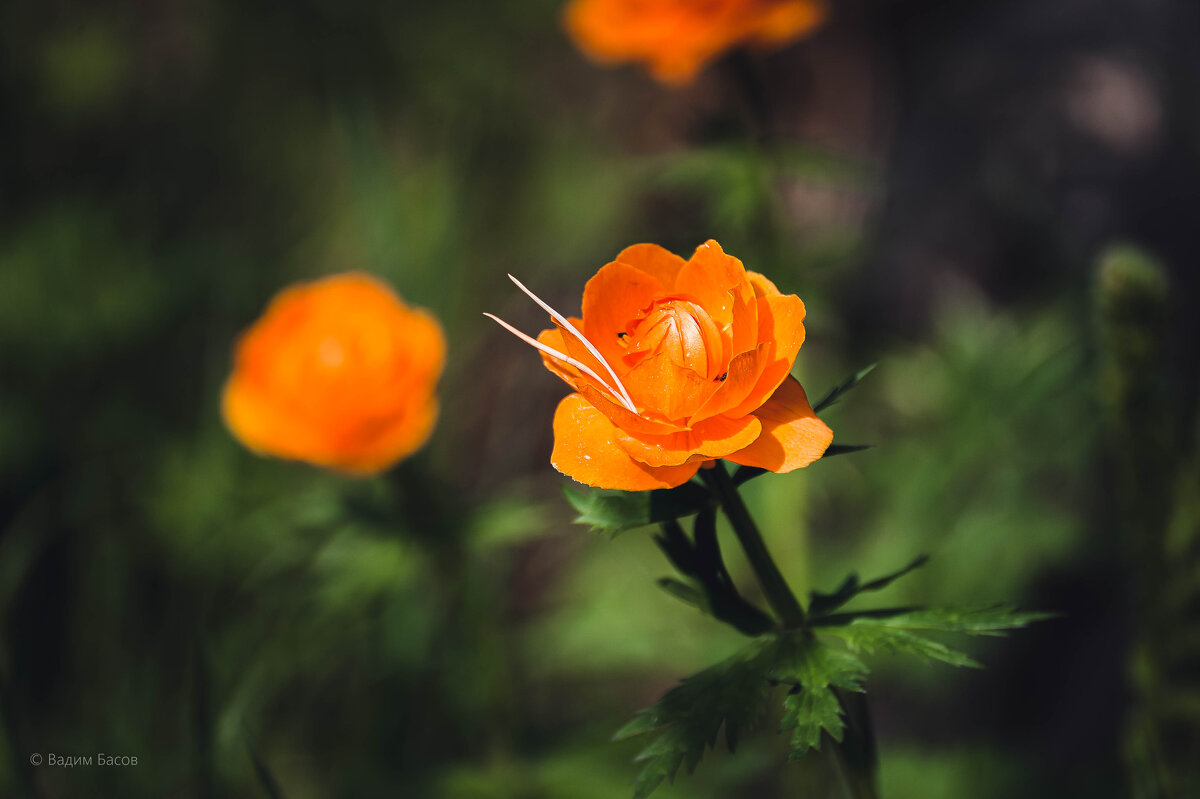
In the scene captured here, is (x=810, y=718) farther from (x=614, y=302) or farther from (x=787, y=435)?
(x=614, y=302)

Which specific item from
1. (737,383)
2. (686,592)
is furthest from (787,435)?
(686,592)

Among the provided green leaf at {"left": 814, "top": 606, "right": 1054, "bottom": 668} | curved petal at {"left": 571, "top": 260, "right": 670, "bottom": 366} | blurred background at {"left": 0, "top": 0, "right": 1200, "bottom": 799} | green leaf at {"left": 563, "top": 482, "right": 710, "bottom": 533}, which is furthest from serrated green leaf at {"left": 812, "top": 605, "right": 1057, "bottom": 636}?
blurred background at {"left": 0, "top": 0, "right": 1200, "bottom": 799}

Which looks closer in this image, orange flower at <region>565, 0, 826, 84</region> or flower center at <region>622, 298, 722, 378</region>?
flower center at <region>622, 298, 722, 378</region>

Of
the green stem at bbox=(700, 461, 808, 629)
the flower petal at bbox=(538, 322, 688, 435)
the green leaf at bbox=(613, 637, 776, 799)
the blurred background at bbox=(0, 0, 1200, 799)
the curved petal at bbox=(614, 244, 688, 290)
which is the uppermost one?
the curved petal at bbox=(614, 244, 688, 290)

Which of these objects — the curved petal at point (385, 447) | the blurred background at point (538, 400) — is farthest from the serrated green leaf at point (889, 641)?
the curved petal at point (385, 447)

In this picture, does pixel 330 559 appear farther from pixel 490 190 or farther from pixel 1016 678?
pixel 490 190

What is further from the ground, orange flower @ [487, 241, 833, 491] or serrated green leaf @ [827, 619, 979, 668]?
orange flower @ [487, 241, 833, 491]

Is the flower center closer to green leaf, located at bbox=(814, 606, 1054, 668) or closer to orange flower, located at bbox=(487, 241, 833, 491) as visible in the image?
orange flower, located at bbox=(487, 241, 833, 491)

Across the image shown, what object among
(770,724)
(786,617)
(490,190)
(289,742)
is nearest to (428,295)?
(490,190)
